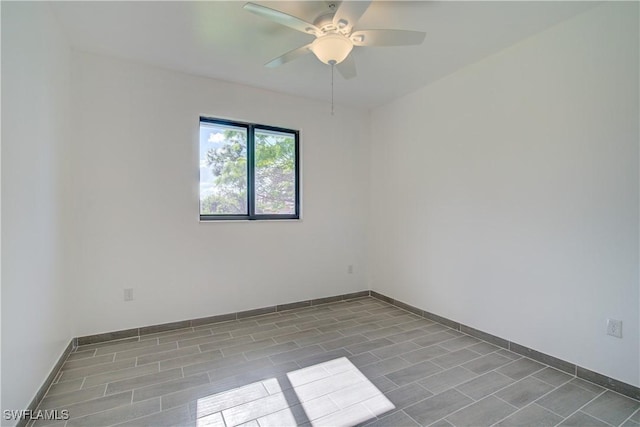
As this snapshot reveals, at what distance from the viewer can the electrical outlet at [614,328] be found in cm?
204

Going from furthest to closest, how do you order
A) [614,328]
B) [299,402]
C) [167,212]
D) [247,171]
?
[247,171], [167,212], [614,328], [299,402]

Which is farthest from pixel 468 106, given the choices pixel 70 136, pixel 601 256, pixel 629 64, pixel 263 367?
pixel 70 136

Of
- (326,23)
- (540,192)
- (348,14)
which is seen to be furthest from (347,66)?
(540,192)

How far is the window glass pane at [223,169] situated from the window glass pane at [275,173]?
174 millimetres

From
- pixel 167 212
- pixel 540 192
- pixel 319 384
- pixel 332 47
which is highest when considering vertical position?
pixel 332 47

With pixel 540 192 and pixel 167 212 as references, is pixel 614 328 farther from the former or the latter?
pixel 167 212

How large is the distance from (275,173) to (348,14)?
219cm

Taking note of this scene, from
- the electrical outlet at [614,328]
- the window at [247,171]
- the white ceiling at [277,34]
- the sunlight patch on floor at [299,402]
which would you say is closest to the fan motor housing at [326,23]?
the white ceiling at [277,34]

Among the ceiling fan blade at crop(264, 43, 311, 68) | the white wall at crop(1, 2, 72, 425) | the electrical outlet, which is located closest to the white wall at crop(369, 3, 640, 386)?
the electrical outlet

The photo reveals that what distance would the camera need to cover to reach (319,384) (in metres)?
2.12

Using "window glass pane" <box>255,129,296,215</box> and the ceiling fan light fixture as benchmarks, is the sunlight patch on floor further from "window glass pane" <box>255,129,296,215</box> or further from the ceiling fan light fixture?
the ceiling fan light fixture

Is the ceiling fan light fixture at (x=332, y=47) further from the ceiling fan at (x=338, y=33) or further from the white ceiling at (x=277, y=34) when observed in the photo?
the white ceiling at (x=277, y=34)

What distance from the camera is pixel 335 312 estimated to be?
144 inches

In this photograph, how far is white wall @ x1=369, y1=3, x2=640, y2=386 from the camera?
2039 millimetres
